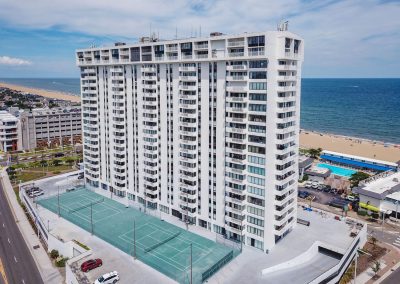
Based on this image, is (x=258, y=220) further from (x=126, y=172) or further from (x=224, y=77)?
(x=126, y=172)

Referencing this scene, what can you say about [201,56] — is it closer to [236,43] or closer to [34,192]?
[236,43]

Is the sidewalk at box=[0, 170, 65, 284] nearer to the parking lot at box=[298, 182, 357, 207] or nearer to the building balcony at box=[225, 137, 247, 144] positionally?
the building balcony at box=[225, 137, 247, 144]

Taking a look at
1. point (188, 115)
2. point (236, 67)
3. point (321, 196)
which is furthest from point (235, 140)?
point (321, 196)

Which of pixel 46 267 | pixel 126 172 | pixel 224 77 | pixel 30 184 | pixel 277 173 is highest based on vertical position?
pixel 224 77

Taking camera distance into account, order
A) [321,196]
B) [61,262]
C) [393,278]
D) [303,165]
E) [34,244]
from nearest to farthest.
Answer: [393,278]
[61,262]
[34,244]
[321,196]
[303,165]

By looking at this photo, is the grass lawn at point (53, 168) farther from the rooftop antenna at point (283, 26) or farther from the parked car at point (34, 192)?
the rooftop antenna at point (283, 26)

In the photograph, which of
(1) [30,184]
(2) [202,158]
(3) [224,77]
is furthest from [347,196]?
(1) [30,184]

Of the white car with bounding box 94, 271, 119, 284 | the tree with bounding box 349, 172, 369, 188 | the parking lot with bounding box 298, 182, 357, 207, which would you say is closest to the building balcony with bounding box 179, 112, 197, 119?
the white car with bounding box 94, 271, 119, 284
